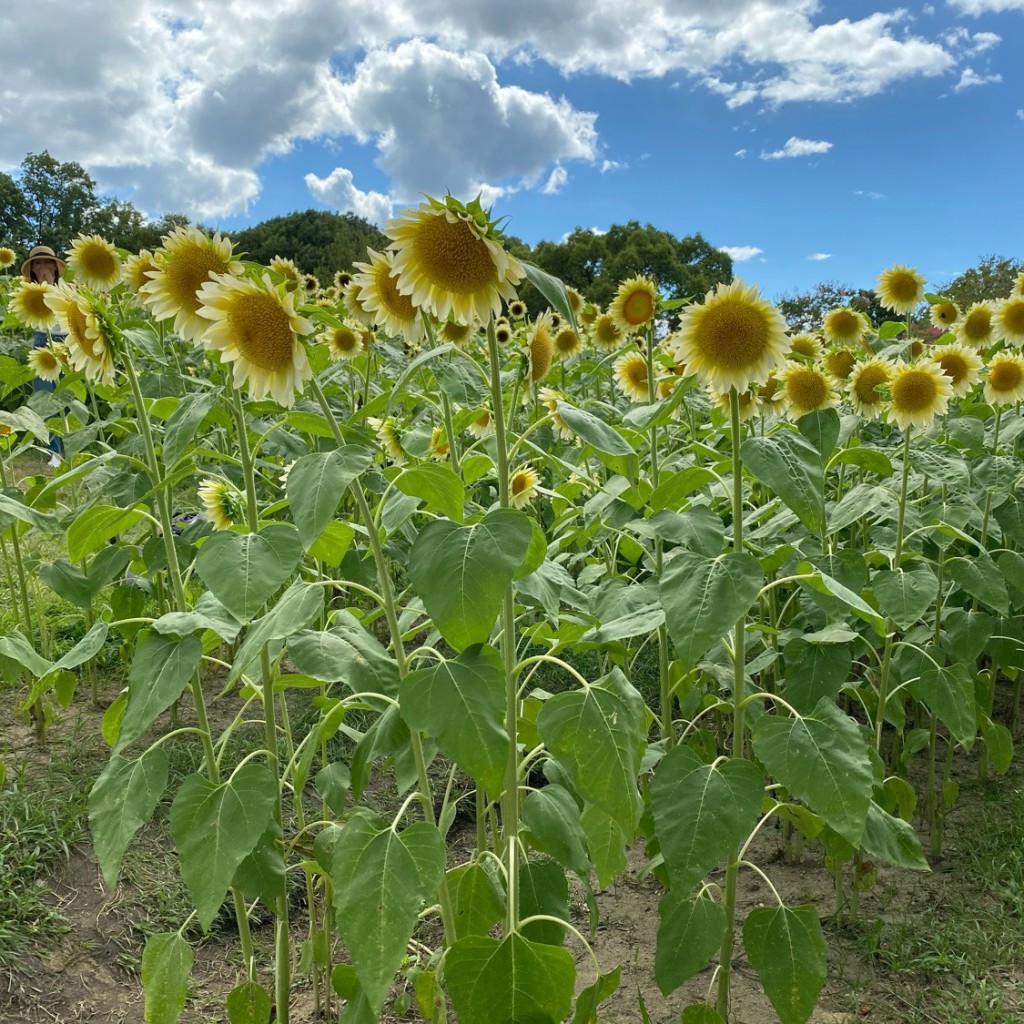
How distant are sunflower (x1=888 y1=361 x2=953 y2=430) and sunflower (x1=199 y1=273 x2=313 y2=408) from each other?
5.98 ft

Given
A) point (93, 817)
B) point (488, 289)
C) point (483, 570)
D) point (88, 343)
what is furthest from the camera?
point (88, 343)

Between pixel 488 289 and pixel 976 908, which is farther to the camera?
pixel 976 908

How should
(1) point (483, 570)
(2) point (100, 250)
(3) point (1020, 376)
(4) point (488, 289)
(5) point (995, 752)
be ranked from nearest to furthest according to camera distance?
(1) point (483, 570)
(4) point (488, 289)
(2) point (100, 250)
(5) point (995, 752)
(3) point (1020, 376)

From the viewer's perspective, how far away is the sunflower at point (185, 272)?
5.53 feet

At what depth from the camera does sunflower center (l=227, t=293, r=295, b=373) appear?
4.95ft

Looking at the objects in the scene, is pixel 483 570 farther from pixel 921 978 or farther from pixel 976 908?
pixel 976 908

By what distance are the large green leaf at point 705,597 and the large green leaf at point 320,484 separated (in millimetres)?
557

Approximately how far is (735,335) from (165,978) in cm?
165

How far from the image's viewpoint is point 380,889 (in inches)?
55.2

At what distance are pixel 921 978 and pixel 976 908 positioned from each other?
1.36 ft

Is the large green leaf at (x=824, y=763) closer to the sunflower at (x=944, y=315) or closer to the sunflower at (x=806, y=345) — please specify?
the sunflower at (x=806, y=345)

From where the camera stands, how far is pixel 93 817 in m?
1.69

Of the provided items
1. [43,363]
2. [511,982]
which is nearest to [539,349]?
[511,982]

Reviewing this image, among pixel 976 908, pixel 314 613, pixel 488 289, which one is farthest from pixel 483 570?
pixel 976 908
